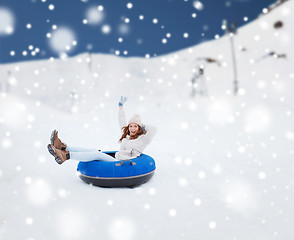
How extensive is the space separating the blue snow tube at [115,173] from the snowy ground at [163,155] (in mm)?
123

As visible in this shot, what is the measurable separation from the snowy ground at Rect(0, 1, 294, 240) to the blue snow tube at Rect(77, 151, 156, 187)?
0.12 m

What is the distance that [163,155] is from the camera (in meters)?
5.04

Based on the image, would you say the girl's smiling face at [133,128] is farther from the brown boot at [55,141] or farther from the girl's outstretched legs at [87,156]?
the brown boot at [55,141]

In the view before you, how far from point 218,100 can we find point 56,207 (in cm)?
843

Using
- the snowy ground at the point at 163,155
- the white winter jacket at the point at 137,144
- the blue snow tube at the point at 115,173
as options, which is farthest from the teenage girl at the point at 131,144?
the snowy ground at the point at 163,155

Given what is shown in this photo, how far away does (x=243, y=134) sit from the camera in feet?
21.3

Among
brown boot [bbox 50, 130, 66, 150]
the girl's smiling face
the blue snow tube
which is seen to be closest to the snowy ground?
the blue snow tube

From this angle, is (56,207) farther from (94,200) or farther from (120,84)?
(120,84)

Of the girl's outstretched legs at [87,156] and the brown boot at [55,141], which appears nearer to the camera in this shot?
the brown boot at [55,141]

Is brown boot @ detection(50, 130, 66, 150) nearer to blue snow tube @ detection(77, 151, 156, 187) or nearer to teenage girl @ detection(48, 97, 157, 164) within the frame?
teenage girl @ detection(48, 97, 157, 164)

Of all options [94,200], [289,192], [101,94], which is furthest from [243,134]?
[101,94]

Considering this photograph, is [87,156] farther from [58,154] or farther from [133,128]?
[133,128]

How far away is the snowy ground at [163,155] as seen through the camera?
2453 millimetres

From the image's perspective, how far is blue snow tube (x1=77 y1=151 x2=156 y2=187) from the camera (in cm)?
311
